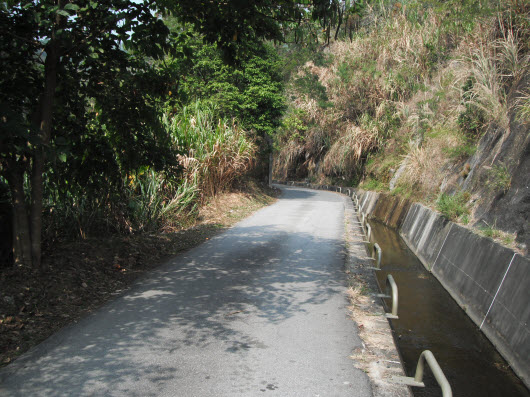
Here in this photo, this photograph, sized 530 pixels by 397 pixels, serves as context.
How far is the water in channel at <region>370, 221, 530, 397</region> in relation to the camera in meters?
4.81

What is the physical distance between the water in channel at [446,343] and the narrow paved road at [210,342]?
3.10ft

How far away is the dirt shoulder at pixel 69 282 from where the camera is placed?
4.89m

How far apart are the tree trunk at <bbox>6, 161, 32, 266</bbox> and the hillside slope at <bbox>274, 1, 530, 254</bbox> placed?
6636mm

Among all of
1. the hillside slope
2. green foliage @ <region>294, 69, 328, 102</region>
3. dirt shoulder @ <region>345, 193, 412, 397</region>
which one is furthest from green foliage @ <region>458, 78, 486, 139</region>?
green foliage @ <region>294, 69, 328, 102</region>

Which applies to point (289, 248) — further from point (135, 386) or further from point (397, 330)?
point (135, 386)

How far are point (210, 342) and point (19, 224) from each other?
3.16 metres

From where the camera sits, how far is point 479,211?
8.92 metres

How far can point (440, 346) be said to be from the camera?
19.2 feet

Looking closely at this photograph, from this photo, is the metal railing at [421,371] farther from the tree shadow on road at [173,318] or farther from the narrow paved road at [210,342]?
the tree shadow on road at [173,318]

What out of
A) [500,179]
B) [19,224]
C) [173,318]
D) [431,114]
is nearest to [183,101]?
[19,224]

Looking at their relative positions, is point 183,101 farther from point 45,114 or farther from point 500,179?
point 500,179

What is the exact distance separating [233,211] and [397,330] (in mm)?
10077

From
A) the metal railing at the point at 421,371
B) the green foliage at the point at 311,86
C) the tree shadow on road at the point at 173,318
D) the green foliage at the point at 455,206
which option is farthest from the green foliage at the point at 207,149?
the green foliage at the point at 311,86

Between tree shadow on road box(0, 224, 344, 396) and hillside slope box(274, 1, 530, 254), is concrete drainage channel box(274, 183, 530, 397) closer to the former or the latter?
tree shadow on road box(0, 224, 344, 396)
